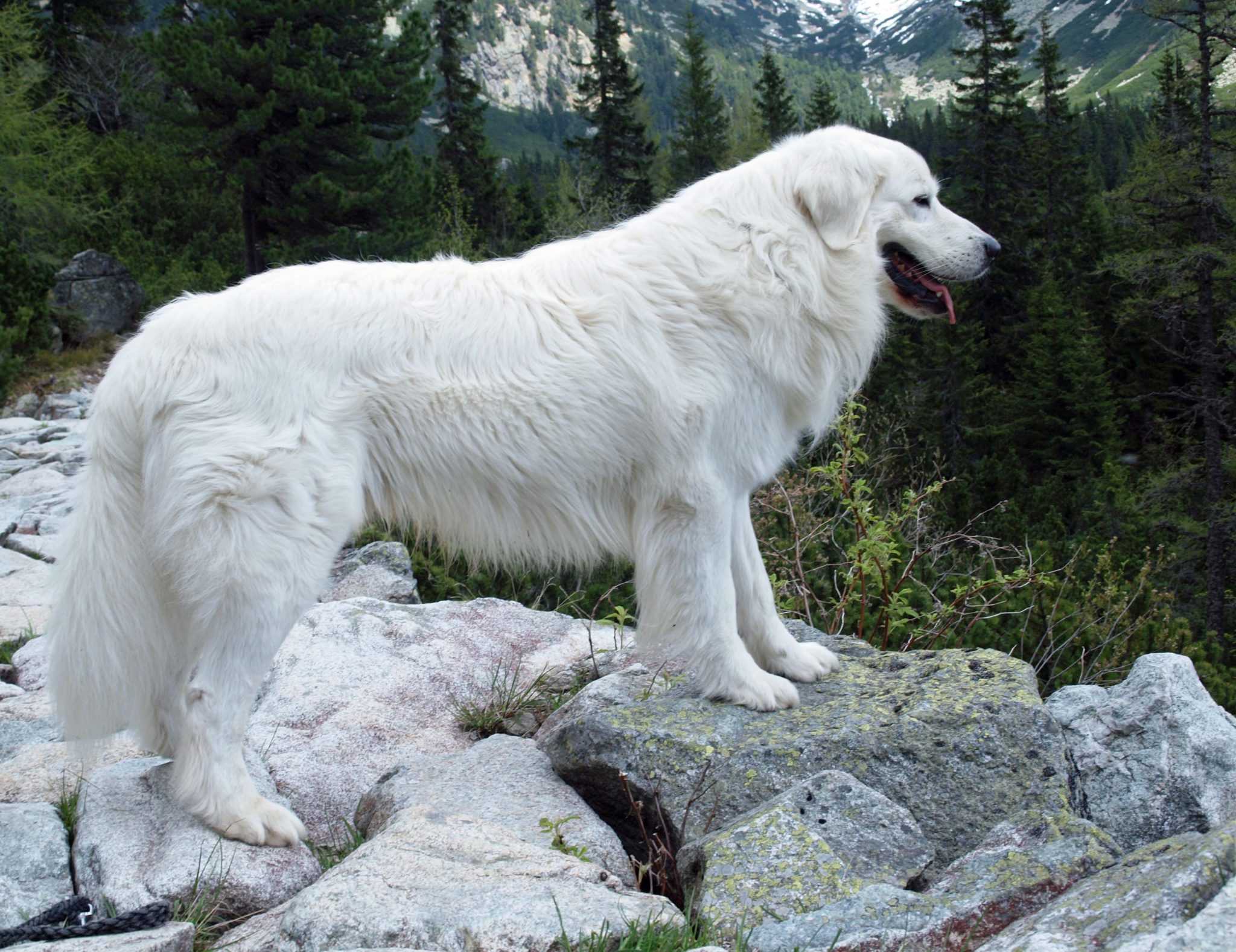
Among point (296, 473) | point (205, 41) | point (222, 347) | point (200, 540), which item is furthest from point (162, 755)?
point (205, 41)

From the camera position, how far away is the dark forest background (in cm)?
602

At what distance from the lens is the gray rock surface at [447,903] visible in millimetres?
2104

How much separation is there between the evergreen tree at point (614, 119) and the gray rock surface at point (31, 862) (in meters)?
40.5

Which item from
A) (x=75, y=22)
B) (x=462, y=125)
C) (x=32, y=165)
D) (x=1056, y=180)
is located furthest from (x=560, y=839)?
(x=462, y=125)

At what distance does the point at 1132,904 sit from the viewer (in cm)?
173

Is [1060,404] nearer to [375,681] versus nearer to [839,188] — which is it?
[839,188]

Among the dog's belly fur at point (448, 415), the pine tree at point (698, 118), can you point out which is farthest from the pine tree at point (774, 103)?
the dog's belly fur at point (448, 415)

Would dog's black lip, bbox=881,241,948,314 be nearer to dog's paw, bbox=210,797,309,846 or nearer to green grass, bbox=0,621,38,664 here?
dog's paw, bbox=210,797,309,846

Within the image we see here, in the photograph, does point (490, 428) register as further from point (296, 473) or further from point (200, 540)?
point (200, 540)

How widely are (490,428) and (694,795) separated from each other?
124 centimetres

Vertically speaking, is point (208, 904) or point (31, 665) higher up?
point (31, 665)

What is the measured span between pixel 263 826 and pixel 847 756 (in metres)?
1.77

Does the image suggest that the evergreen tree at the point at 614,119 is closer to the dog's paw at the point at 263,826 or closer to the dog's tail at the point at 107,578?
the dog's tail at the point at 107,578

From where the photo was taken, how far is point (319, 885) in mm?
2254
